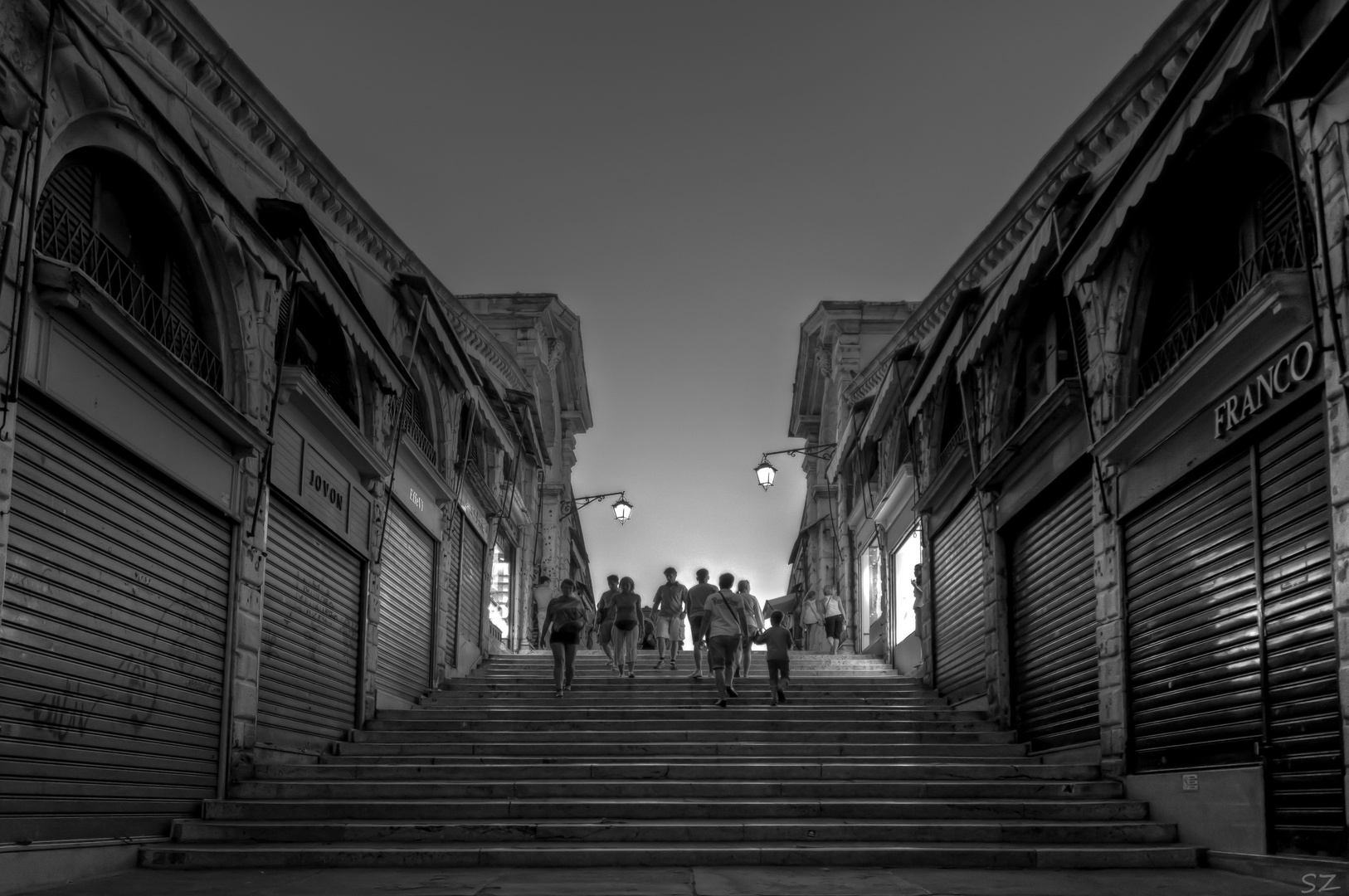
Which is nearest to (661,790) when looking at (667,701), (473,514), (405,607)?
(667,701)

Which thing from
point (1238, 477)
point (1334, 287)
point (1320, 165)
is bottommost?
point (1238, 477)

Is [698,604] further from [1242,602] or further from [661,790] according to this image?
[1242,602]

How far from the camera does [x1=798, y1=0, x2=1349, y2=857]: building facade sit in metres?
7.82

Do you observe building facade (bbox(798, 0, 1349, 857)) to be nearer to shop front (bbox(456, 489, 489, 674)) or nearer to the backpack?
the backpack

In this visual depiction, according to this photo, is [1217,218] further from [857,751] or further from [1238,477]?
[857,751]

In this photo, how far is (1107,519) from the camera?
1137cm

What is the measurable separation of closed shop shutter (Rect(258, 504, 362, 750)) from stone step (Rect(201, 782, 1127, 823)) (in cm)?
187

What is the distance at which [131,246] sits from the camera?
10.2m

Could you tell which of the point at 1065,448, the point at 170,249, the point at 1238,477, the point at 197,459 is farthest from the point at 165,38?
the point at 1238,477

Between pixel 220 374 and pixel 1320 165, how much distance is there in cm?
870

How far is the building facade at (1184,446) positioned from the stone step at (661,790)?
889 mm

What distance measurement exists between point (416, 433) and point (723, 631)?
546 centimetres

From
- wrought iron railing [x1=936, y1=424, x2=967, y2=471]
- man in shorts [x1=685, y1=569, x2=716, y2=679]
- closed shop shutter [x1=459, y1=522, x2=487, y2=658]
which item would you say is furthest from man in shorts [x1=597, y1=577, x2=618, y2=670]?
wrought iron railing [x1=936, y1=424, x2=967, y2=471]

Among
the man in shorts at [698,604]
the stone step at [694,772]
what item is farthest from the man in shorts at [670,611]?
the stone step at [694,772]
